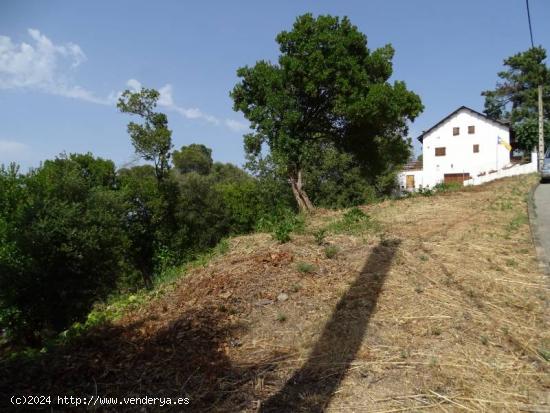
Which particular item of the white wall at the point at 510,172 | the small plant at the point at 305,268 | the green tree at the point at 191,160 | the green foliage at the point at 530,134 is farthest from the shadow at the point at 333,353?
the green tree at the point at 191,160

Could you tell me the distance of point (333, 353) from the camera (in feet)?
12.3

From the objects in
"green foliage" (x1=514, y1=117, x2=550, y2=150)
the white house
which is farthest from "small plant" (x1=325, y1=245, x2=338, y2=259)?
"green foliage" (x1=514, y1=117, x2=550, y2=150)

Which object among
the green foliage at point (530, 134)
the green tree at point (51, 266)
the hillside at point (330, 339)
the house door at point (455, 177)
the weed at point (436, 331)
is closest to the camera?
the hillside at point (330, 339)

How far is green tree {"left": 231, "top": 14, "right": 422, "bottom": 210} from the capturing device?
607 inches

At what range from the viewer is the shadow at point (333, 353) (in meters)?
3.09

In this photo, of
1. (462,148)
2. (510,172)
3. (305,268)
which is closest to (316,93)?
(305,268)

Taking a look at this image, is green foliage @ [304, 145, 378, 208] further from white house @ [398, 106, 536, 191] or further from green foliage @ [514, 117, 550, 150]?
green foliage @ [514, 117, 550, 150]

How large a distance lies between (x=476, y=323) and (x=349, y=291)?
1.42 metres

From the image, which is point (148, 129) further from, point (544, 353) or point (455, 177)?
point (455, 177)

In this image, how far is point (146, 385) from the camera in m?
3.42

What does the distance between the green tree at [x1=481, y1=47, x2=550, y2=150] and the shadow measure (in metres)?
41.1

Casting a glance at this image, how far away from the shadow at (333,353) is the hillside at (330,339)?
0.01m

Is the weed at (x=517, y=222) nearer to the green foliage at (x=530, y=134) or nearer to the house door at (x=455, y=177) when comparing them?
the house door at (x=455, y=177)

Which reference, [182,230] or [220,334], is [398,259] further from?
[182,230]
